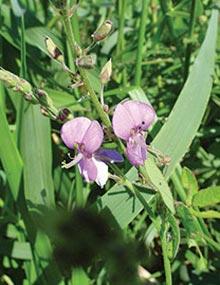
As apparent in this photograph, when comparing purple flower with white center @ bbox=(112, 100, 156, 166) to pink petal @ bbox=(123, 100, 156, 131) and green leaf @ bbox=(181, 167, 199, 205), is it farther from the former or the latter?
green leaf @ bbox=(181, 167, 199, 205)

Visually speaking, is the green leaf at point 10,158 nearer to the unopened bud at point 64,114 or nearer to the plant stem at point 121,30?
the unopened bud at point 64,114

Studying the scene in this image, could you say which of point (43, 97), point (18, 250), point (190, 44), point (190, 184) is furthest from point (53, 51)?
point (190, 44)

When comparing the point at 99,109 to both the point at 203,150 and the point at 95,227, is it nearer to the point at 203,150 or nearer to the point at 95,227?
the point at 95,227

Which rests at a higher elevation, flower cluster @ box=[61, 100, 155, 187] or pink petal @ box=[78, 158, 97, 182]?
flower cluster @ box=[61, 100, 155, 187]

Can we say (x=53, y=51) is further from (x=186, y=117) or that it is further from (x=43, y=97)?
(x=186, y=117)

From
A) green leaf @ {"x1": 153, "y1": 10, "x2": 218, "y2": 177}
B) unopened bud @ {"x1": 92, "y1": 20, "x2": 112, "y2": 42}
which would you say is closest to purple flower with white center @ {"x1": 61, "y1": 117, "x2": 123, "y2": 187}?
unopened bud @ {"x1": 92, "y1": 20, "x2": 112, "y2": 42}

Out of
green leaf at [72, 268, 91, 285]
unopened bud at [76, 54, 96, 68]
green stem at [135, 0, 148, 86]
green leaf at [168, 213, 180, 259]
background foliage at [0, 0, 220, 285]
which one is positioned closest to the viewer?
unopened bud at [76, 54, 96, 68]
